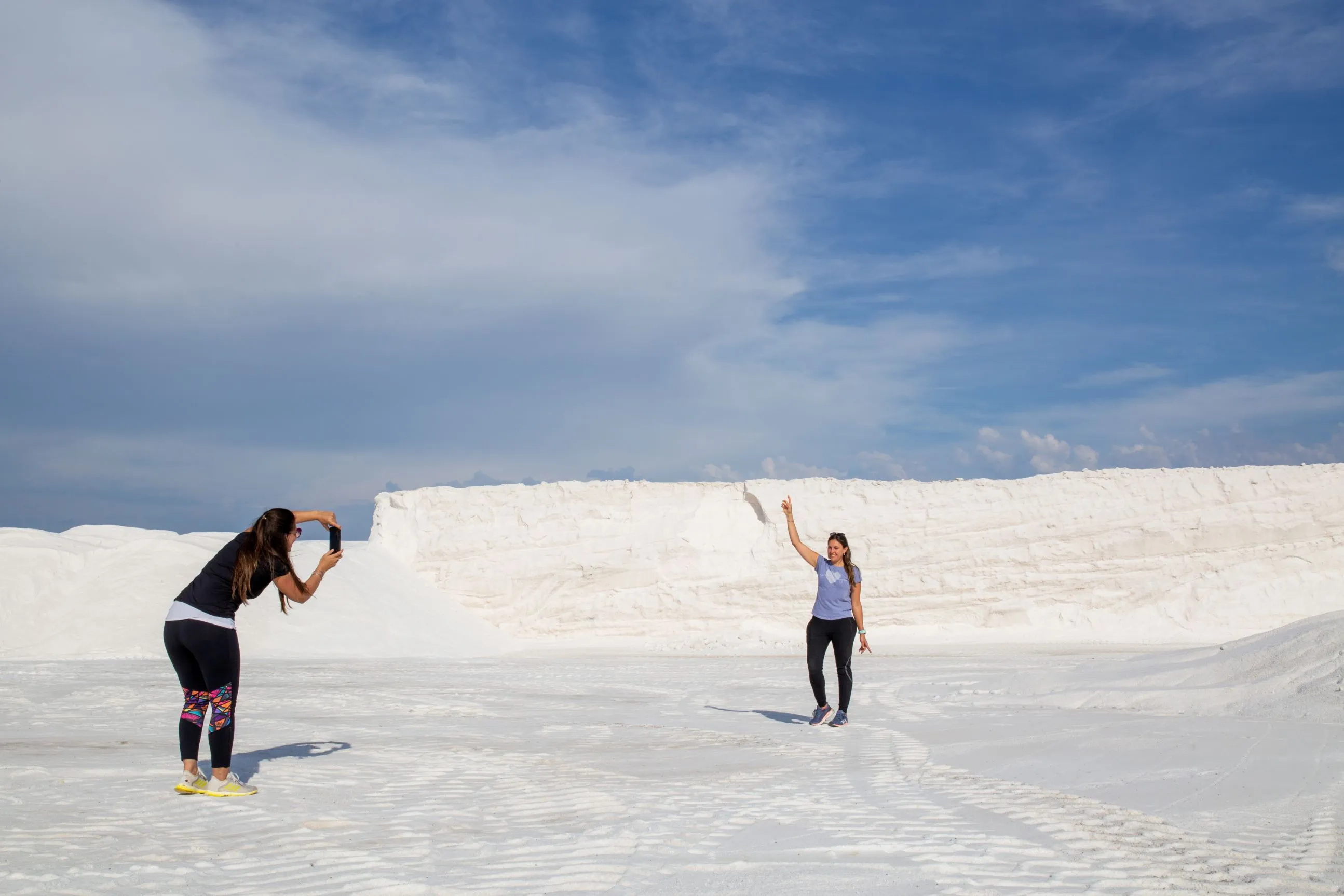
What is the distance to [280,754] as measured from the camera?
23.1 feet

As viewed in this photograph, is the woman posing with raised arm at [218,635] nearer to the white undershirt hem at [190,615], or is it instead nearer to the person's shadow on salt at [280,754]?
the white undershirt hem at [190,615]

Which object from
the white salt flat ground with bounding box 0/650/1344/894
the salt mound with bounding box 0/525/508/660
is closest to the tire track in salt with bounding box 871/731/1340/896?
the white salt flat ground with bounding box 0/650/1344/894

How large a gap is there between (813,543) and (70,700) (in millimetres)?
18013

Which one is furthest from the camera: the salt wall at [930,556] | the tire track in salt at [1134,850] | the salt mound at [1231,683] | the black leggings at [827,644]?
the salt wall at [930,556]

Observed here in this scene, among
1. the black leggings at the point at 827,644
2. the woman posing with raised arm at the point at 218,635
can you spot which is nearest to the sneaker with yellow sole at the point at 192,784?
the woman posing with raised arm at the point at 218,635

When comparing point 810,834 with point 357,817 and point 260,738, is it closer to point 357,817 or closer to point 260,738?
point 357,817

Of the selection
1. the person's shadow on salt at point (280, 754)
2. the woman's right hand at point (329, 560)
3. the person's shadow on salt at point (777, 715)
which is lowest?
the person's shadow on salt at point (280, 754)

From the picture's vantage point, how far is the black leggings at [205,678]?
5480 millimetres

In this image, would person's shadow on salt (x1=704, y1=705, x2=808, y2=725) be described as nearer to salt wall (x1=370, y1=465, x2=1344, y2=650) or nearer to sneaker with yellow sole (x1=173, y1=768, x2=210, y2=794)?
sneaker with yellow sole (x1=173, y1=768, x2=210, y2=794)

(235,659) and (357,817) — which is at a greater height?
(235,659)

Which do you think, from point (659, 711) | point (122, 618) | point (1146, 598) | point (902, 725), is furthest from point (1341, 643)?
point (122, 618)

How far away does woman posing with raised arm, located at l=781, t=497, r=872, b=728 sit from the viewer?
8422mm

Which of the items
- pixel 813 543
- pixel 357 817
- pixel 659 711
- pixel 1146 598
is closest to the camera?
pixel 357 817

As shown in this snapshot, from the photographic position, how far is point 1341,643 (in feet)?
28.3
